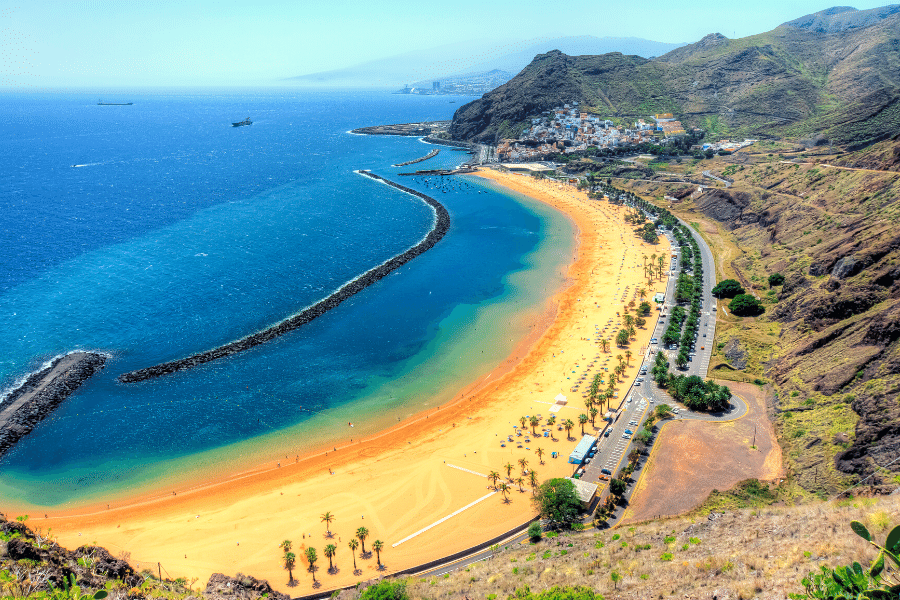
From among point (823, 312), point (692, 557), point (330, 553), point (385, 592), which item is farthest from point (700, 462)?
point (330, 553)

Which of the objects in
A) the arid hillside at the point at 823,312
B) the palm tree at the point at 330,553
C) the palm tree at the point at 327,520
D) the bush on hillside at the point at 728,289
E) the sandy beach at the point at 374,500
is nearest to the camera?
the palm tree at the point at 330,553

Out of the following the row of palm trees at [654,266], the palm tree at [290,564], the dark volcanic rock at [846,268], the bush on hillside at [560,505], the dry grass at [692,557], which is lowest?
the palm tree at [290,564]

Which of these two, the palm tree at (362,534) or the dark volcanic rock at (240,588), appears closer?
the dark volcanic rock at (240,588)

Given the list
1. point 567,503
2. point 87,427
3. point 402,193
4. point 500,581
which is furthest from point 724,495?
point 402,193

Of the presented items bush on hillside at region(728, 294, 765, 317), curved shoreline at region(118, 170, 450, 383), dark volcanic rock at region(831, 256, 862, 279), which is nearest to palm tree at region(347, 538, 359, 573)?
curved shoreline at region(118, 170, 450, 383)

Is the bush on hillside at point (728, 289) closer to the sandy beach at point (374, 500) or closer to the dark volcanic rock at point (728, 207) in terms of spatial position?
the sandy beach at point (374, 500)

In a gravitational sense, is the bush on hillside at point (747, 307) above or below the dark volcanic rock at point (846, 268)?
below

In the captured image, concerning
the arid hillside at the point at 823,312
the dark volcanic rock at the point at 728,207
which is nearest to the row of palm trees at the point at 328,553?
the arid hillside at the point at 823,312
